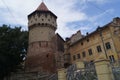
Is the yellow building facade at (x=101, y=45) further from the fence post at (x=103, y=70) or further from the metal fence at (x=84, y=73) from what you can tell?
the fence post at (x=103, y=70)

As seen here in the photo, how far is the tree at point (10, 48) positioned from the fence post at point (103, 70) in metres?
20.0

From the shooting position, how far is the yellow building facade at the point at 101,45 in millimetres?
22953

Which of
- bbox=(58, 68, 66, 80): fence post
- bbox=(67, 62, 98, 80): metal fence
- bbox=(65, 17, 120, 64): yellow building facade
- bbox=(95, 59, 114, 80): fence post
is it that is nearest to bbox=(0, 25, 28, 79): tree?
bbox=(65, 17, 120, 64): yellow building facade

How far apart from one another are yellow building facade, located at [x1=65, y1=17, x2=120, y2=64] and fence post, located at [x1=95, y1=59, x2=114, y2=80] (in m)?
14.3

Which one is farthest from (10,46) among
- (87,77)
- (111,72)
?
(111,72)

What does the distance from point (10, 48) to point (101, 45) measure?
16468mm

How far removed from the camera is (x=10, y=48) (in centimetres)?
2583

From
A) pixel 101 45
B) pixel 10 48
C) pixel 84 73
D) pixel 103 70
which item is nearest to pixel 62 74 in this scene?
pixel 84 73

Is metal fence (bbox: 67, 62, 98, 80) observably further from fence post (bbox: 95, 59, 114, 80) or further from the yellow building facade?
the yellow building facade

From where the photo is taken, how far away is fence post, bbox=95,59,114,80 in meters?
7.18

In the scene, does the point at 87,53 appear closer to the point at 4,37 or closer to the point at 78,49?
the point at 78,49

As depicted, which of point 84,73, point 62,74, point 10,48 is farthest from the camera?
point 10,48

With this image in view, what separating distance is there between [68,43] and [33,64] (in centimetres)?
1031

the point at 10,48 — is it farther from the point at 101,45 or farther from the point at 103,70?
the point at 103,70
